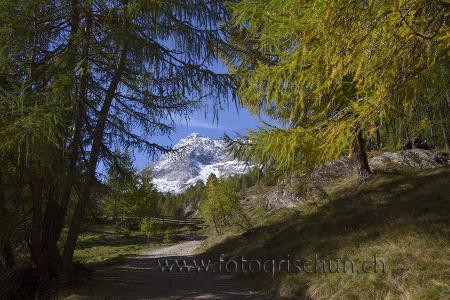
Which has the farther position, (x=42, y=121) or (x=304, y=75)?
(x=42, y=121)

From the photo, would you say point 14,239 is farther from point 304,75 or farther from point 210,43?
point 304,75

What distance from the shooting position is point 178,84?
8898 mm

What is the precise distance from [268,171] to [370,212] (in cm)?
598

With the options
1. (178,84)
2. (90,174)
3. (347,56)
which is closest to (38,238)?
(90,174)

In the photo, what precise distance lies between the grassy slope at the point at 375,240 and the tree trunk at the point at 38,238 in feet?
17.0

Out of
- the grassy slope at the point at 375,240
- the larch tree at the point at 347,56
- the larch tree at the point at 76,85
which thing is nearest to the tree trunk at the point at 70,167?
the larch tree at the point at 76,85

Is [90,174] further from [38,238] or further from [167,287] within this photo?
[167,287]

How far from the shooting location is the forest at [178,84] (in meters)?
3.98

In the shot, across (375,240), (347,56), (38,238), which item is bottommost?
(375,240)

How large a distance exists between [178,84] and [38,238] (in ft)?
16.6

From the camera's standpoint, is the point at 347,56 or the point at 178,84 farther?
the point at 178,84

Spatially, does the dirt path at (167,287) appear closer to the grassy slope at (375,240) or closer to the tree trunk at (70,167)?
the grassy slope at (375,240)

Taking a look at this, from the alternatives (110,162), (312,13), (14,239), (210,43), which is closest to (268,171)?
(312,13)

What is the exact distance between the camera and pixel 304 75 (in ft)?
14.7
